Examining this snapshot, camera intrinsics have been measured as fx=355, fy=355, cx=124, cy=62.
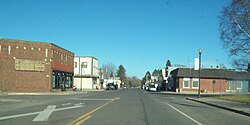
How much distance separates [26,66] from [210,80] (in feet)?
149

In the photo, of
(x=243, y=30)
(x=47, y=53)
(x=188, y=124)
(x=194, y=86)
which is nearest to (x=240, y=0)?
(x=243, y=30)

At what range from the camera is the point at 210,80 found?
81.7 meters

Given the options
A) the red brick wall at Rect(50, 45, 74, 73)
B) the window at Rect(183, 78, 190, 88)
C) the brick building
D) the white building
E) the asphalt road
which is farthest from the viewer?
the white building

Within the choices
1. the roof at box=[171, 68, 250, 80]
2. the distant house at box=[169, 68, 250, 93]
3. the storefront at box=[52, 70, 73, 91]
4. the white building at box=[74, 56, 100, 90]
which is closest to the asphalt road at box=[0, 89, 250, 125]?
the storefront at box=[52, 70, 73, 91]

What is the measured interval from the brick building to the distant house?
3554 centimetres

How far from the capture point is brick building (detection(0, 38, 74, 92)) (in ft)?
168

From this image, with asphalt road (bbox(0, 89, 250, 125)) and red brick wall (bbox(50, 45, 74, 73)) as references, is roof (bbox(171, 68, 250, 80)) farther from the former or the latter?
asphalt road (bbox(0, 89, 250, 125))

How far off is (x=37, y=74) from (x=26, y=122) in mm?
39237

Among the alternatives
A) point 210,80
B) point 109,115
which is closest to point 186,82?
point 210,80

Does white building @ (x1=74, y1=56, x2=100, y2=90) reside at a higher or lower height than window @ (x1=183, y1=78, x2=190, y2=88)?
higher

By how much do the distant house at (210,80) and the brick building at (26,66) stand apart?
35543 millimetres

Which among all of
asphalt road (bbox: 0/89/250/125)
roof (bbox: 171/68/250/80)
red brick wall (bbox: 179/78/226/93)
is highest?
roof (bbox: 171/68/250/80)

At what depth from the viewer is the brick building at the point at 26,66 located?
2010 inches

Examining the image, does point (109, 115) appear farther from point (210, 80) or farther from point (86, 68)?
point (86, 68)
